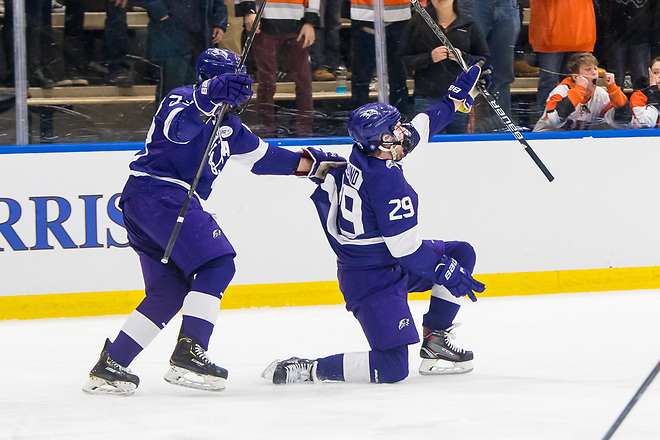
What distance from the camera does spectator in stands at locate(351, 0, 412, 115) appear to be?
14.4 feet

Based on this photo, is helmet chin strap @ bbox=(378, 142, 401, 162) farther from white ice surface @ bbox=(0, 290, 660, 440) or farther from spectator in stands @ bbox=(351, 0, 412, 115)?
spectator in stands @ bbox=(351, 0, 412, 115)

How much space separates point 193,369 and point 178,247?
1.16 feet

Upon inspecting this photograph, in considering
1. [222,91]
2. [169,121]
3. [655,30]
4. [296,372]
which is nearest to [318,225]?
[296,372]

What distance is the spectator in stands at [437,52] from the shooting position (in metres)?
4.43

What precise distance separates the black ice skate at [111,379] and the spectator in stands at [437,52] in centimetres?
214

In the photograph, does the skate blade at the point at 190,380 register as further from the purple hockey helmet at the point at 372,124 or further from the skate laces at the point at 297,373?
the purple hockey helmet at the point at 372,124

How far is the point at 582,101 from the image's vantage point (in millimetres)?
4562

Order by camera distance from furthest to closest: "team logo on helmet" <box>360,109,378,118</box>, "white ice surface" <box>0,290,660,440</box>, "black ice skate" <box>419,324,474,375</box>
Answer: "black ice skate" <box>419,324,474,375</box> → "team logo on helmet" <box>360,109,378,118</box> → "white ice surface" <box>0,290,660,440</box>

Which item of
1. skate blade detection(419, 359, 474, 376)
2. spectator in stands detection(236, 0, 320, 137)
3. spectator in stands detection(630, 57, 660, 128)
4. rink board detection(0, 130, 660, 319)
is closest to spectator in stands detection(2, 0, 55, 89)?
rink board detection(0, 130, 660, 319)

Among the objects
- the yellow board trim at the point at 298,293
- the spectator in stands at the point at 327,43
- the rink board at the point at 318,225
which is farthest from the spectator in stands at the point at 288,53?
the yellow board trim at the point at 298,293

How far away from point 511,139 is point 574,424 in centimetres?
213

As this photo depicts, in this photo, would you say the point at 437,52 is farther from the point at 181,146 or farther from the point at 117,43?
the point at 181,146

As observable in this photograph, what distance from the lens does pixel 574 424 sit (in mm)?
2438

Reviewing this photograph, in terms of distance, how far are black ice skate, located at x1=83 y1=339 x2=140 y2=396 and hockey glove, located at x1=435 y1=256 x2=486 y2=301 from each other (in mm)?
944
